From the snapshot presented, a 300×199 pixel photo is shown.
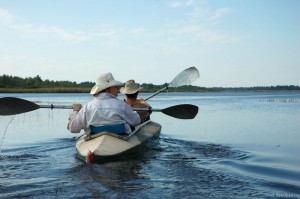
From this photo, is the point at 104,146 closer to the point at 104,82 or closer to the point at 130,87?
the point at 104,82

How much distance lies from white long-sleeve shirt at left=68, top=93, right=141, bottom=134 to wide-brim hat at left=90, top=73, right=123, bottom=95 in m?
0.12

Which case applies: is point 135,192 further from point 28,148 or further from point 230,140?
point 230,140

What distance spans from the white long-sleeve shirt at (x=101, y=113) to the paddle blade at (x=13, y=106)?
2230 mm

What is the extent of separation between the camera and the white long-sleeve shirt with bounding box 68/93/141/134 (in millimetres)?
7016

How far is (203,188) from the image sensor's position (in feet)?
16.9

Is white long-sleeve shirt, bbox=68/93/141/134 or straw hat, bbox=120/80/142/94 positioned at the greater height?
straw hat, bbox=120/80/142/94

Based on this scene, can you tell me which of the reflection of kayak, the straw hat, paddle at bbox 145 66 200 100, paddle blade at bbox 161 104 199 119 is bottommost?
the reflection of kayak

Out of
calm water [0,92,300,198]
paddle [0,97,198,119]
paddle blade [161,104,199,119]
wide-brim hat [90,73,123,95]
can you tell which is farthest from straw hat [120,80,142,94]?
wide-brim hat [90,73,123,95]

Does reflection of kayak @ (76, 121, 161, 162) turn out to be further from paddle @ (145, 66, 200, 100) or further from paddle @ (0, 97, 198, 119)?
paddle @ (145, 66, 200, 100)

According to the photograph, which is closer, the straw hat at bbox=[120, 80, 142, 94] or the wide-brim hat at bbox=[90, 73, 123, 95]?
the wide-brim hat at bbox=[90, 73, 123, 95]

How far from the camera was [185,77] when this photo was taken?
13.6 meters

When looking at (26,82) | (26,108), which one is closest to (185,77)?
(26,108)

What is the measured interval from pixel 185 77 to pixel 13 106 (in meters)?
6.50

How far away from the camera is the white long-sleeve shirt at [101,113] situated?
23.0ft
